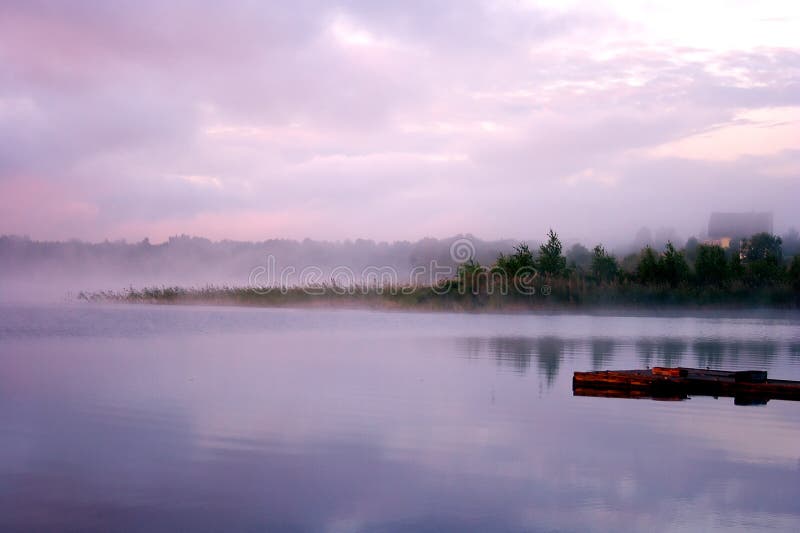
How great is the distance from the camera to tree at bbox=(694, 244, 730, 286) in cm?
4169

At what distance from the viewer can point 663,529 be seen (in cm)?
736

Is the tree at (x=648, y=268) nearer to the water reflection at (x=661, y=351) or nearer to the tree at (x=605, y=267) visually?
the tree at (x=605, y=267)

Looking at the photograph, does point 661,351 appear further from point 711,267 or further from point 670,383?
point 711,267

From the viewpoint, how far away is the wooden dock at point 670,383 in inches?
572

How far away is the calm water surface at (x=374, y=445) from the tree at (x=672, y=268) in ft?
67.9

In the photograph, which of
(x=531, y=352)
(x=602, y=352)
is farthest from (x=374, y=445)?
(x=602, y=352)

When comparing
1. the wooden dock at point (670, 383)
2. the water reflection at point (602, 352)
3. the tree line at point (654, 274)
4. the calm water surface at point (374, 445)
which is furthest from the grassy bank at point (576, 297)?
the wooden dock at point (670, 383)

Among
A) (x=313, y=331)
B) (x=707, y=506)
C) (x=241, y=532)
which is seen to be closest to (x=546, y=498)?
(x=707, y=506)

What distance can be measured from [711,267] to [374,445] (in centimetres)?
3460

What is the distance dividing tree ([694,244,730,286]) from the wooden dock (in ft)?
92.1

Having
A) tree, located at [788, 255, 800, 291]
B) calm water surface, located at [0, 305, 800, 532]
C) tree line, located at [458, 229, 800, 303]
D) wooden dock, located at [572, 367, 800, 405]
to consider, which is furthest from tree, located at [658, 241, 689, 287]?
wooden dock, located at [572, 367, 800, 405]

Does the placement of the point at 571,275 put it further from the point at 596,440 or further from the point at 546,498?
the point at 546,498

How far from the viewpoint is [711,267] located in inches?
1641

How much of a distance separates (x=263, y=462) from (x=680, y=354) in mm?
14707
